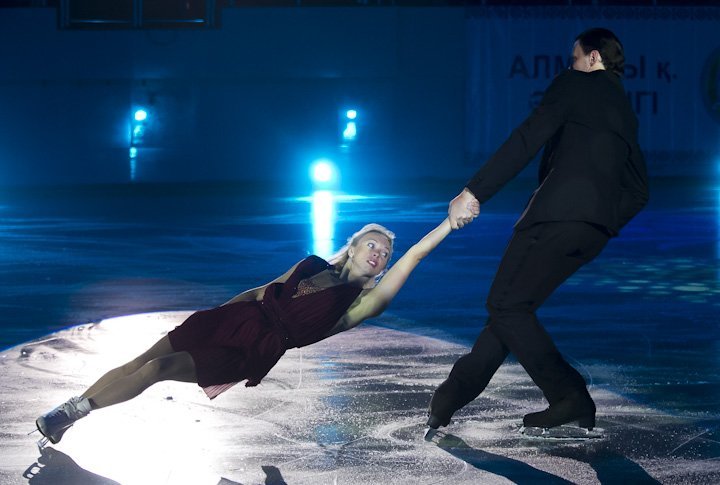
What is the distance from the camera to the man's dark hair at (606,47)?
252 inches

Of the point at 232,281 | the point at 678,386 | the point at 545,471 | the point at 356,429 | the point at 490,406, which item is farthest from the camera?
the point at 232,281

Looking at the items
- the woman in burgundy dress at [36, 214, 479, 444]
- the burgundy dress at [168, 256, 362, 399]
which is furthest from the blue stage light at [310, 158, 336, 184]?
the burgundy dress at [168, 256, 362, 399]

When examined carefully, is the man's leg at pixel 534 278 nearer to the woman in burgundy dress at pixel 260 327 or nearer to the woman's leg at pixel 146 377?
the woman in burgundy dress at pixel 260 327

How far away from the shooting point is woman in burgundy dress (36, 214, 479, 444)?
6.30m

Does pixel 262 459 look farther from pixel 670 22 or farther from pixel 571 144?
pixel 670 22

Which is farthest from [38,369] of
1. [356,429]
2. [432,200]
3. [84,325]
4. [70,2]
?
[70,2]

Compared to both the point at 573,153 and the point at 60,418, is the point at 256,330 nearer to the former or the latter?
the point at 60,418

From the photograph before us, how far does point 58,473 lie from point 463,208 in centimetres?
208

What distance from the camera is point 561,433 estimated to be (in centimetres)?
662

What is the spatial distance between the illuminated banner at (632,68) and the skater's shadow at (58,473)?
27813 mm

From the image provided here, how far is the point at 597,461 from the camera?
613 centimetres

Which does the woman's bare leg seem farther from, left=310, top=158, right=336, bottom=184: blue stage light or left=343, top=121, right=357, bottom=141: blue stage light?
left=343, top=121, right=357, bottom=141: blue stage light

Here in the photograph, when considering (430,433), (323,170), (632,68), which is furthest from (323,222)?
(632,68)

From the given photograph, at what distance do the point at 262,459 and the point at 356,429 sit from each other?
73 cm
